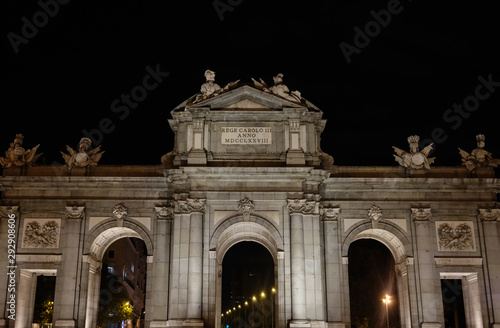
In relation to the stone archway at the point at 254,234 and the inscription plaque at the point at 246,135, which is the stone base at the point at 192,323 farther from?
the inscription plaque at the point at 246,135

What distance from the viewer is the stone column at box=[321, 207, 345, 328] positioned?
29.4m

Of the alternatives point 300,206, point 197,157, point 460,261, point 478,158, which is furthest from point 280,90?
point 460,261

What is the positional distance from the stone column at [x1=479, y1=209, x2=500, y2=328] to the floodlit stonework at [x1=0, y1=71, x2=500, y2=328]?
5 centimetres

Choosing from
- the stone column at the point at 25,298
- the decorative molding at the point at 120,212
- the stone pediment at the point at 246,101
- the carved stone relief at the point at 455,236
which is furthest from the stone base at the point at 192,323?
the carved stone relief at the point at 455,236

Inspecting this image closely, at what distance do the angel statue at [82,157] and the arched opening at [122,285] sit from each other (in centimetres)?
1970

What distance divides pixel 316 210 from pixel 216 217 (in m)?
5.26

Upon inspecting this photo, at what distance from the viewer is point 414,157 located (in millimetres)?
31922

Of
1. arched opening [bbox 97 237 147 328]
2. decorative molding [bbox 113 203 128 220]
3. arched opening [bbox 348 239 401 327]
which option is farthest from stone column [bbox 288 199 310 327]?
arched opening [bbox 97 237 147 328]

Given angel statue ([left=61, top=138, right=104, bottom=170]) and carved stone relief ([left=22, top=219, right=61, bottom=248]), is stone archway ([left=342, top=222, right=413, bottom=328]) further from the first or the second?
carved stone relief ([left=22, top=219, right=61, bottom=248])

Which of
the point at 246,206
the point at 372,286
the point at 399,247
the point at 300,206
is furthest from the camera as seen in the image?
the point at 372,286

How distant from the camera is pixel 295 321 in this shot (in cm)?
2756

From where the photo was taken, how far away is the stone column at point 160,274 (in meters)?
29.3

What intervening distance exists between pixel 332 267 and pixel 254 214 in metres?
5.07

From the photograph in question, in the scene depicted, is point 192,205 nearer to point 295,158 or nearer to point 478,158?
point 295,158
